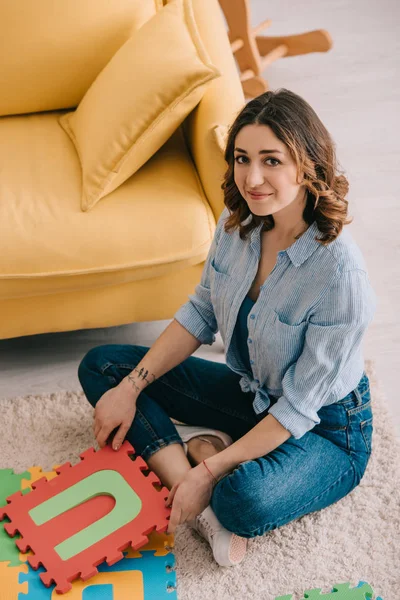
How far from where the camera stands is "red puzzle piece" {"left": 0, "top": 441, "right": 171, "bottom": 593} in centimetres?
170

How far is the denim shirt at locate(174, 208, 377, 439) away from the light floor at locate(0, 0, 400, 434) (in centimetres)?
49

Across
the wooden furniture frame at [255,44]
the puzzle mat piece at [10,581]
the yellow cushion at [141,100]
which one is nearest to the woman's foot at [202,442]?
the puzzle mat piece at [10,581]

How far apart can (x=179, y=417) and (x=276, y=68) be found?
1824 mm

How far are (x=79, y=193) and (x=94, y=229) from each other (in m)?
0.13

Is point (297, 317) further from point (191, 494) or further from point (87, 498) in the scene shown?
point (87, 498)

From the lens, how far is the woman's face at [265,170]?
4.76 ft

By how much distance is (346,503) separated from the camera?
188 centimetres

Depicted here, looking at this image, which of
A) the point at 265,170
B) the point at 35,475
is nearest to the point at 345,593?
the point at 35,475

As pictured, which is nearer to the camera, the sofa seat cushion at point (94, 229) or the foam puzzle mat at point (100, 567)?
the foam puzzle mat at point (100, 567)

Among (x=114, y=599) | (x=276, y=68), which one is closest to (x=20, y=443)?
(x=114, y=599)

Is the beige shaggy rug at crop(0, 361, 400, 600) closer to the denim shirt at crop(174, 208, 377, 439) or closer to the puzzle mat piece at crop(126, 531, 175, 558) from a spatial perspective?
the puzzle mat piece at crop(126, 531, 175, 558)

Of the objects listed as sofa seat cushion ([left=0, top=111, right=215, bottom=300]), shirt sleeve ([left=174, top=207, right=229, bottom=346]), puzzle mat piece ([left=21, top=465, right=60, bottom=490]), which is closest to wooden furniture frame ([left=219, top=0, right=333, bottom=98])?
sofa seat cushion ([left=0, top=111, right=215, bottom=300])

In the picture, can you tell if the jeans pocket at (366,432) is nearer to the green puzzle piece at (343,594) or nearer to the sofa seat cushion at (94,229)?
the green puzzle piece at (343,594)

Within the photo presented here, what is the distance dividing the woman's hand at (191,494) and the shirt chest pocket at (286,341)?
27cm
